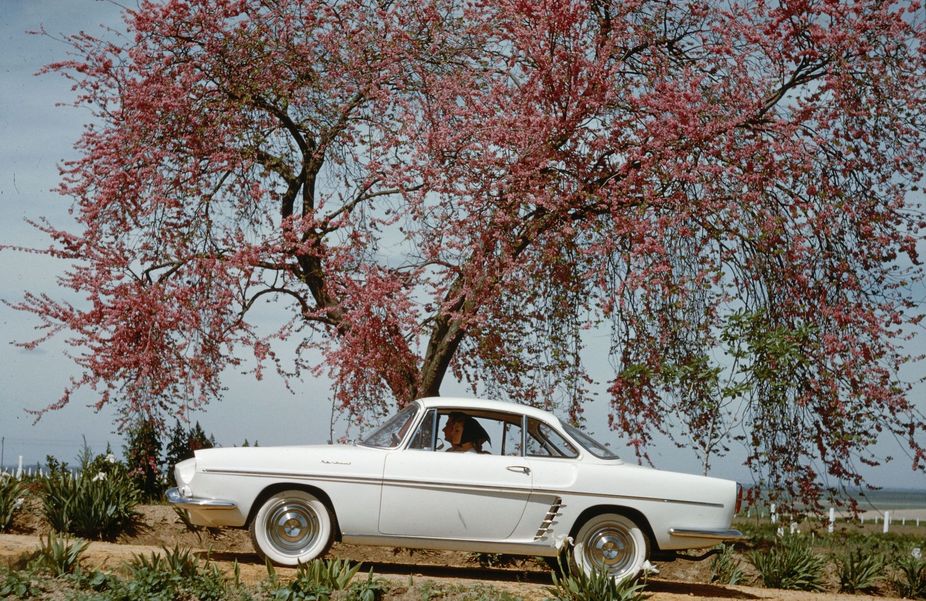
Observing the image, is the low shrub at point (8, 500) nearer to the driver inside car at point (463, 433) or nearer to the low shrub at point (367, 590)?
the driver inside car at point (463, 433)

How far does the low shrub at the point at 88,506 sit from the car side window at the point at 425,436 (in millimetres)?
5217

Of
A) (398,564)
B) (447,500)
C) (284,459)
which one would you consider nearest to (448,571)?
(398,564)

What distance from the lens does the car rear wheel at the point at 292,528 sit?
9570 millimetres

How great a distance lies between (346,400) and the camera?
1462cm

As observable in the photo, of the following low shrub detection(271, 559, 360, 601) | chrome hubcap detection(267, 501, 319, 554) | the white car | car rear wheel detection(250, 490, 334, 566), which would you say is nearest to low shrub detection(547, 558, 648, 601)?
the white car

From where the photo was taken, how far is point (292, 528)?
9.66m

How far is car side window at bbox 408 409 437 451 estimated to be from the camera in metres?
9.72

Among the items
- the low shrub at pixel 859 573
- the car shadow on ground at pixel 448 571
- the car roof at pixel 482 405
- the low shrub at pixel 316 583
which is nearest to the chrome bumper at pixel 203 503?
the car shadow on ground at pixel 448 571

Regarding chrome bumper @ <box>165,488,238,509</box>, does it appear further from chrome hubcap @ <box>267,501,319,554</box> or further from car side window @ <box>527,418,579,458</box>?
car side window @ <box>527,418,579,458</box>

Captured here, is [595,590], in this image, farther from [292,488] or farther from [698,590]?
[292,488]

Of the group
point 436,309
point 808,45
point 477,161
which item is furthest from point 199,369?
point 808,45

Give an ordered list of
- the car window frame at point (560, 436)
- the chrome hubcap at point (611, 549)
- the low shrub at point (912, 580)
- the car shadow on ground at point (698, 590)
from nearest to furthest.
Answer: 1. the chrome hubcap at point (611, 549)
2. the car window frame at point (560, 436)
3. the car shadow on ground at point (698, 590)
4. the low shrub at point (912, 580)

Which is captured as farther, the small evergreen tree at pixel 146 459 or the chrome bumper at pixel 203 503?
the small evergreen tree at pixel 146 459

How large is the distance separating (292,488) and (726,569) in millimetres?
5735
